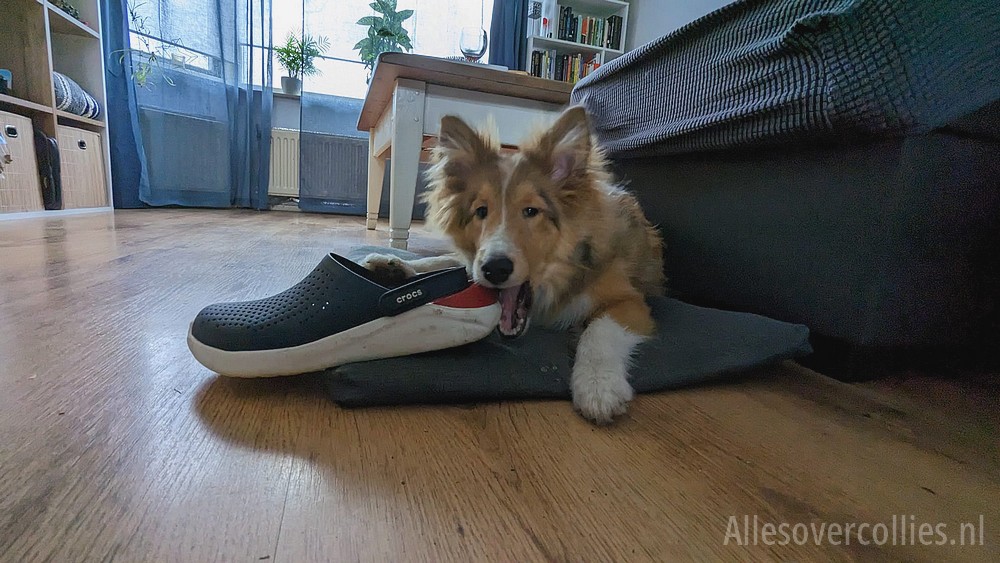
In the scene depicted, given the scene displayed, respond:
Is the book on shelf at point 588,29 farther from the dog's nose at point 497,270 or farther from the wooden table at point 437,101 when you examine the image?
the dog's nose at point 497,270

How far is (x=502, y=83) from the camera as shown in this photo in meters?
2.62

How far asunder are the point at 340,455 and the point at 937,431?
1223mm

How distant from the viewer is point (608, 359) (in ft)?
3.69

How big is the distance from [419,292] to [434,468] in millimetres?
343

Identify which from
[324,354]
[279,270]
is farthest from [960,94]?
[279,270]

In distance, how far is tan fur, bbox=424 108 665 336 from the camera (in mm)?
1458

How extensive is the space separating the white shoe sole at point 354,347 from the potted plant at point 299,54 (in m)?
5.88

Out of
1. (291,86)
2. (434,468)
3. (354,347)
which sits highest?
(291,86)

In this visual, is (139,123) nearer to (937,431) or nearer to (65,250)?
(65,250)

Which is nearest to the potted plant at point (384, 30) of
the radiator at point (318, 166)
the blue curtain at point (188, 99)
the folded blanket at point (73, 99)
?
the radiator at point (318, 166)

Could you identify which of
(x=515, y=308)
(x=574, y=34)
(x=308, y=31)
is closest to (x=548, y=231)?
(x=515, y=308)

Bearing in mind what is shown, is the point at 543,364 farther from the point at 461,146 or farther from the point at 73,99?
the point at 73,99

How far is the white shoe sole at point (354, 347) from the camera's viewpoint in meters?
0.94

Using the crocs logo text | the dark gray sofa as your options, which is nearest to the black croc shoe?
the crocs logo text
